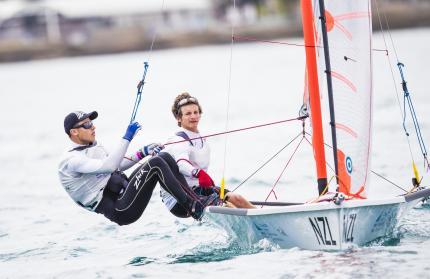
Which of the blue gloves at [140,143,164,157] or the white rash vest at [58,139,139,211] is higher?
the blue gloves at [140,143,164,157]

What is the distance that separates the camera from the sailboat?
20.3 ft

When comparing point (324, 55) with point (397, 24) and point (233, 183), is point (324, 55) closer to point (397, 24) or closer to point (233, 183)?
point (233, 183)

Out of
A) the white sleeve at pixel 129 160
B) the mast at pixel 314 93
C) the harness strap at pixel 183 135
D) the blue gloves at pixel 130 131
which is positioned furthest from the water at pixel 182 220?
the blue gloves at pixel 130 131

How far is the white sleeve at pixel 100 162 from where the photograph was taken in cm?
637

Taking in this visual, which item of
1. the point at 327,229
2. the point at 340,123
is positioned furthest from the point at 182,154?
the point at 327,229

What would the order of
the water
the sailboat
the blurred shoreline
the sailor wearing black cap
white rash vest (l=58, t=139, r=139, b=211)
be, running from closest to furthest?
the sailboat < the water < white rash vest (l=58, t=139, r=139, b=211) < the sailor wearing black cap < the blurred shoreline

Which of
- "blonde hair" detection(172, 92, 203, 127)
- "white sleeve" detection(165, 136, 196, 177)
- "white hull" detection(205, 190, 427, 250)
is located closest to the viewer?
"white hull" detection(205, 190, 427, 250)

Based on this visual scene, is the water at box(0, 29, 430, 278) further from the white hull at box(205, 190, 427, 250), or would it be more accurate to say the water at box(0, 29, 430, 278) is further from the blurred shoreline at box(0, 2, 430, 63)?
the blurred shoreline at box(0, 2, 430, 63)

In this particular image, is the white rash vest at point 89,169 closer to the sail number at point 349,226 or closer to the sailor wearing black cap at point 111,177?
the sailor wearing black cap at point 111,177

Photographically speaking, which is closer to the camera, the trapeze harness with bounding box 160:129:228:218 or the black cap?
the black cap

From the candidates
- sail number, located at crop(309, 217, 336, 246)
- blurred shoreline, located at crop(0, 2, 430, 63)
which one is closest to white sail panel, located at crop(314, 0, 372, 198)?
sail number, located at crop(309, 217, 336, 246)

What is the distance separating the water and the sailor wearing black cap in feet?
1.55

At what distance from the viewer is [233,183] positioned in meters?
11.3

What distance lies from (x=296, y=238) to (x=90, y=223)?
333 cm
